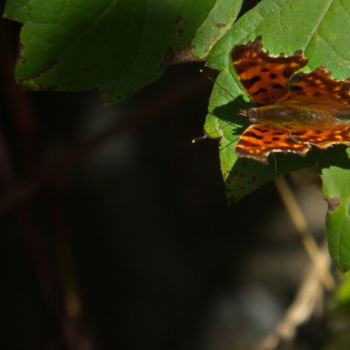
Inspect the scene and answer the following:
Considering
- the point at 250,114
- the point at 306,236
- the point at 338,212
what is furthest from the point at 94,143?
the point at 338,212

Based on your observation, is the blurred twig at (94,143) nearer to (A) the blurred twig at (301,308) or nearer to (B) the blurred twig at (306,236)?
(B) the blurred twig at (306,236)

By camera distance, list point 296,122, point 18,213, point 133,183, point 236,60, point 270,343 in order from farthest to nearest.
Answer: point 133,183
point 270,343
point 18,213
point 296,122
point 236,60

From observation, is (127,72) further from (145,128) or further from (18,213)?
(145,128)

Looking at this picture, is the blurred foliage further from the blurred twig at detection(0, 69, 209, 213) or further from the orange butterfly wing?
the blurred twig at detection(0, 69, 209, 213)

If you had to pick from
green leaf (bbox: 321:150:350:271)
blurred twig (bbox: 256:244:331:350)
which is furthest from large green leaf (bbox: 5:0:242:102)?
blurred twig (bbox: 256:244:331:350)

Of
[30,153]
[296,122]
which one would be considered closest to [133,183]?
[30,153]

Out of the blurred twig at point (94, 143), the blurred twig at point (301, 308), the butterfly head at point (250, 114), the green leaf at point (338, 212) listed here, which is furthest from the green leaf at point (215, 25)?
the blurred twig at point (301, 308)
